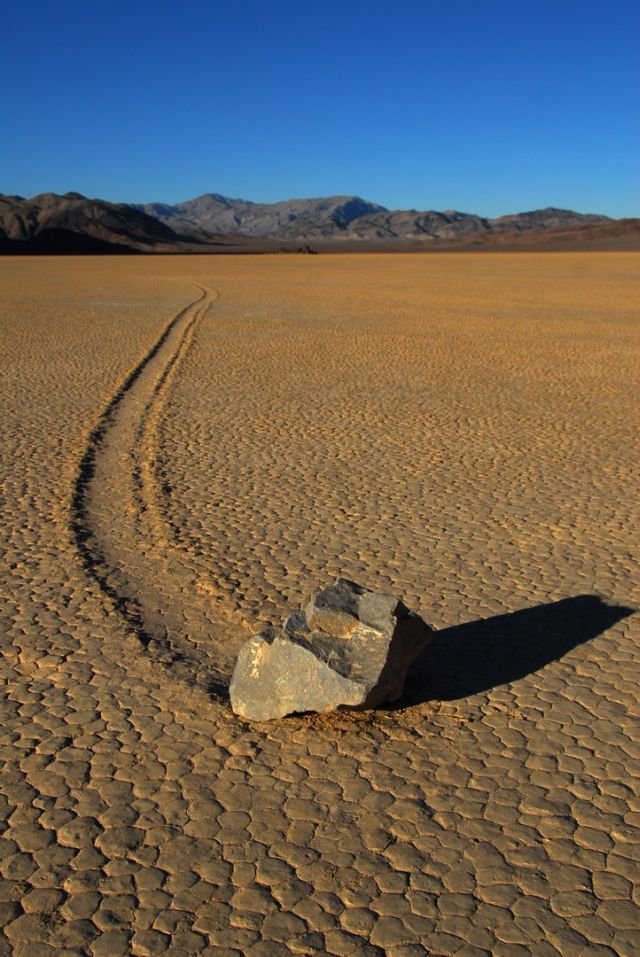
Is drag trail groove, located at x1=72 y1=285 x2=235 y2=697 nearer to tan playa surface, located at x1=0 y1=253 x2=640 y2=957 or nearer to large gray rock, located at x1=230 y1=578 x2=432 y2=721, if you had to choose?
tan playa surface, located at x1=0 y1=253 x2=640 y2=957

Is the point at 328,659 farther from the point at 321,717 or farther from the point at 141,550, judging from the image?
the point at 141,550

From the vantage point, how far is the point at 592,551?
6453mm

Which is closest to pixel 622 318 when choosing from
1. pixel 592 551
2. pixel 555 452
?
pixel 555 452

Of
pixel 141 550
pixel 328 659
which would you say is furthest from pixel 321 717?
pixel 141 550

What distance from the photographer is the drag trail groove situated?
5.02m

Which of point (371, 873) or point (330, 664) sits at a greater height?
point (330, 664)

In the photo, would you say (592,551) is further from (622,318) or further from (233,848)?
(622,318)

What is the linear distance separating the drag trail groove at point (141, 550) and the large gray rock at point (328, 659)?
14.5 inches

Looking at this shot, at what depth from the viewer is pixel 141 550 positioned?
6.50 metres

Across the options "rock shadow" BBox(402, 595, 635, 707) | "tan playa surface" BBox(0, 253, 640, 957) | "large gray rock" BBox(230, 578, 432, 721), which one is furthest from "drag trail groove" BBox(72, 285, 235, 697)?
"rock shadow" BBox(402, 595, 635, 707)

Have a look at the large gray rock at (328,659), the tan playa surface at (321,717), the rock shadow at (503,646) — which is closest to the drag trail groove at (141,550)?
the tan playa surface at (321,717)

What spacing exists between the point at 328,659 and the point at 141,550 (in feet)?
8.70

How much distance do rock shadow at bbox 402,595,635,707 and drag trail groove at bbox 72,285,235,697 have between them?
0.98 metres

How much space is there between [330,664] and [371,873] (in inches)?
39.8
